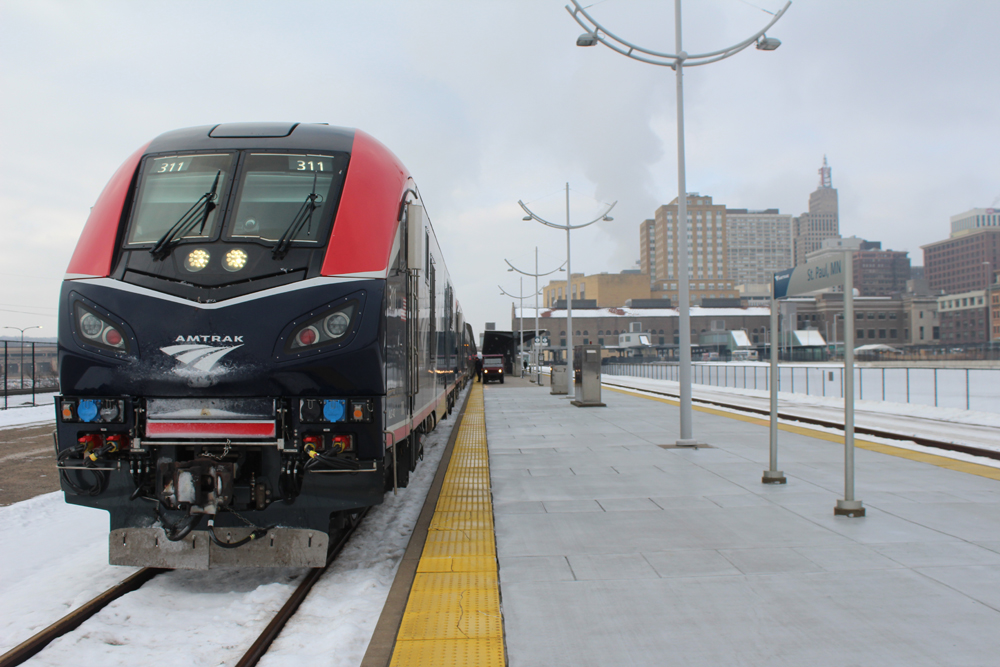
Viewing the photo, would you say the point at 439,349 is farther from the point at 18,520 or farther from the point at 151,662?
the point at 151,662

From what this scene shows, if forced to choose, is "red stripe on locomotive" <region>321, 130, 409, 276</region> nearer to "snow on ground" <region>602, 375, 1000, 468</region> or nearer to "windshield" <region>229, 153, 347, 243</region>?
"windshield" <region>229, 153, 347, 243</region>

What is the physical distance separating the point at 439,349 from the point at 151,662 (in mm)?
7602

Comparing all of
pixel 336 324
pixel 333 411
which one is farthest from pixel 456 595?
pixel 336 324

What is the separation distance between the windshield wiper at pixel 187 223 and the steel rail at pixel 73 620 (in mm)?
2332

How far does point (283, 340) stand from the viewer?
15.4ft

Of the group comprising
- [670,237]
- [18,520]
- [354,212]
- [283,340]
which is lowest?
[18,520]

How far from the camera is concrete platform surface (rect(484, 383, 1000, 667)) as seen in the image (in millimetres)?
3762

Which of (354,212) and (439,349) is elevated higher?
(354,212)

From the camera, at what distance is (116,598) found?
15.5 ft

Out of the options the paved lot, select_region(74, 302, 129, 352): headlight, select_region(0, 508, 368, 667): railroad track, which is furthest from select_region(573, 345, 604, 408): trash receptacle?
select_region(74, 302, 129, 352): headlight

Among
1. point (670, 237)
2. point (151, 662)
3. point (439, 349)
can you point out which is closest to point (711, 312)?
point (670, 237)

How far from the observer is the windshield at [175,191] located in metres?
5.05

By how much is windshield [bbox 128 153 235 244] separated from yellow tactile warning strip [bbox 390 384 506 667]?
9.69ft

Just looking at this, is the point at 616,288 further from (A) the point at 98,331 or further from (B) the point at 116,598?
(B) the point at 116,598
